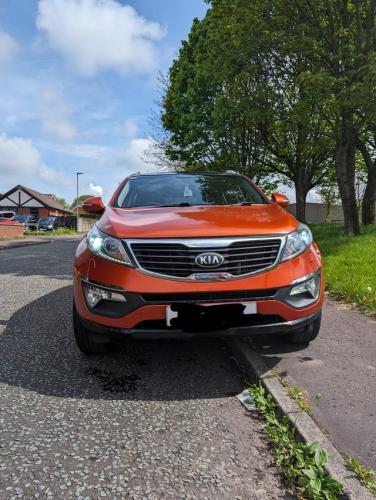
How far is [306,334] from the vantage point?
3.67 meters

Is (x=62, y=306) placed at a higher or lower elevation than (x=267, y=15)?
lower

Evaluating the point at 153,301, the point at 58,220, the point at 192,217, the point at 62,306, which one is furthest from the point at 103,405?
the point at 58,220

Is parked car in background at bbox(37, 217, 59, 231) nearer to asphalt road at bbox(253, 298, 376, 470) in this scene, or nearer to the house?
the house

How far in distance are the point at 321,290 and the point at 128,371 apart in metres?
1.63

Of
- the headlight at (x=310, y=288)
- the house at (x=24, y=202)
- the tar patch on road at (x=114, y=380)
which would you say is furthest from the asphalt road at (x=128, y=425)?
the house at (x=24, y=202)

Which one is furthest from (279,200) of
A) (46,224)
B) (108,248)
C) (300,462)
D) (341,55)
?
(46,224)

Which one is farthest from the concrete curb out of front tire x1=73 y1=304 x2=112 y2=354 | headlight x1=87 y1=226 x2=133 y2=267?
headlight x1=87 y1=226 x2=133 y2=267

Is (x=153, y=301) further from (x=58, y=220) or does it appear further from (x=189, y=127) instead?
(x=58, y=220)

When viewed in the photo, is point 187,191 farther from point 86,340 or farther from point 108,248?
point 86,340

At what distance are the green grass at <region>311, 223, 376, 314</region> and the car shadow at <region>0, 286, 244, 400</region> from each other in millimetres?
2224

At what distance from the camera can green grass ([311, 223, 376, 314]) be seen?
5.47m

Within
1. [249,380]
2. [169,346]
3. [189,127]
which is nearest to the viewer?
[249,380]

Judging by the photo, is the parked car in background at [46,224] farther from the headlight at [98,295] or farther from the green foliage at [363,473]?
the green foliage at [363,473]

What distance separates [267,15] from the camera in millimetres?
10578
